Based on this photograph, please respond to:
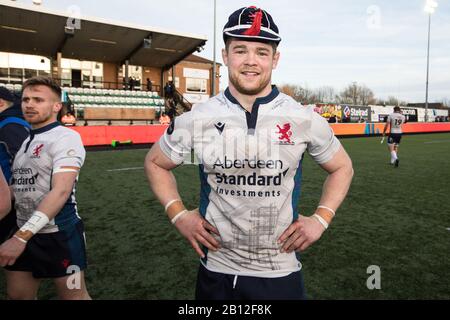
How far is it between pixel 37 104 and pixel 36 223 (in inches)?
33.3

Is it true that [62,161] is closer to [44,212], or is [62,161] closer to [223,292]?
[44,212]

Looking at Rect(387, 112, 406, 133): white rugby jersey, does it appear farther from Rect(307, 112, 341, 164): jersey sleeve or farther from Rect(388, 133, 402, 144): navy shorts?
Rect(307, 112, 341, 164): jersey sleeve

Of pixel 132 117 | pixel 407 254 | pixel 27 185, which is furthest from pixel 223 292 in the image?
pixel 132 117

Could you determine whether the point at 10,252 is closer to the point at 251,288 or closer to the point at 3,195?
the point at 3,195

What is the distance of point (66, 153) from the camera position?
228 centimetres

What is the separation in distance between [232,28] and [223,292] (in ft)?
4.46

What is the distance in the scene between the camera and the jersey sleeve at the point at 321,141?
5.88ft

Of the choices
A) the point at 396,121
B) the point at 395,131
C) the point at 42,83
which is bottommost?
the point at 395,131

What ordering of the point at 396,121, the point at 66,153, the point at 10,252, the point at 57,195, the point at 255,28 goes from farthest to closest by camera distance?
the point at 396,121 < the point at 66,153 < the point at 57,195 < the point at 10,252 < the point at 255,28

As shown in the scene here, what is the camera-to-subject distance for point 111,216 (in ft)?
18.4

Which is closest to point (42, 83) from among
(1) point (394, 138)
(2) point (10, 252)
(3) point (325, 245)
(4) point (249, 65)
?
(2) point (10, 252)

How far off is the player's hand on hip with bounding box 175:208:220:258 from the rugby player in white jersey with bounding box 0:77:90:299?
0.96 meters

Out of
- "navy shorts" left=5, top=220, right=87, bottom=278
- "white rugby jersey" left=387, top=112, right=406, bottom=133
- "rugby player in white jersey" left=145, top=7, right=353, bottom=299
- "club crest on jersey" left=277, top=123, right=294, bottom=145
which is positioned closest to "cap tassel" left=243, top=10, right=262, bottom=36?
"rugby player in white jersey" left=145, top=7, right=353, bottom=299

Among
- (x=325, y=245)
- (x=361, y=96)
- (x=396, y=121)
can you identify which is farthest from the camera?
(x=361, y=96)
